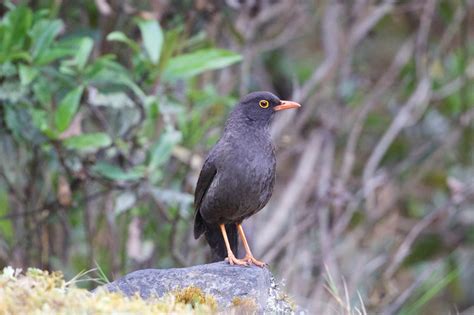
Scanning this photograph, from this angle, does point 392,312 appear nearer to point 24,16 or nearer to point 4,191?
point 4,191

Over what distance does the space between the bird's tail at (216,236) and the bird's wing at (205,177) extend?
0.87ft

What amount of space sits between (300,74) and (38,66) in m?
4.87

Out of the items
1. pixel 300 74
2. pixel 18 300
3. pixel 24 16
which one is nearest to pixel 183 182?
pixel 24 16

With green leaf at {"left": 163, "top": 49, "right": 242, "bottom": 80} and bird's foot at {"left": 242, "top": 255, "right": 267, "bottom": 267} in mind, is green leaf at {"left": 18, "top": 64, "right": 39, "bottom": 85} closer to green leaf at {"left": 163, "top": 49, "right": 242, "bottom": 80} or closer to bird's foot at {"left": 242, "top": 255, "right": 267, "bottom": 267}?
green leaf at {"left": 163, "top": 49, "right": 242, "bottom": 80}

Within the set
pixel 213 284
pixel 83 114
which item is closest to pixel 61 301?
pixel 213 284

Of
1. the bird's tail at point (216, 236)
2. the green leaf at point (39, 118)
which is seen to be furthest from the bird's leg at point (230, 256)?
the green leaf at point (39, 118)

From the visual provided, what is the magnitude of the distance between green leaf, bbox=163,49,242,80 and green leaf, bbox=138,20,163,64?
0.16 metres

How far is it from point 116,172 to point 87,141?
0.43 meters

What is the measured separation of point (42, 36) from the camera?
7.08 meters

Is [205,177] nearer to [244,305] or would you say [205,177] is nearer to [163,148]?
[163,148]

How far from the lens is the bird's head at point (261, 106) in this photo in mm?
6375

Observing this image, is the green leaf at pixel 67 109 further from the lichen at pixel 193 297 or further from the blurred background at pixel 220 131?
the lichen at pixel 193 297

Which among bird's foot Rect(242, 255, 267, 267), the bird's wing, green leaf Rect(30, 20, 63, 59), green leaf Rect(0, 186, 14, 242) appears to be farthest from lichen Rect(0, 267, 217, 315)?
green leaf Rect(0, 186, 14, 242)

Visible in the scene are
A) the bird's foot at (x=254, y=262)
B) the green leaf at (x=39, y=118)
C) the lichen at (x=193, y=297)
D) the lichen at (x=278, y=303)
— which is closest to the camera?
the lichen at (x=193, y=297)
